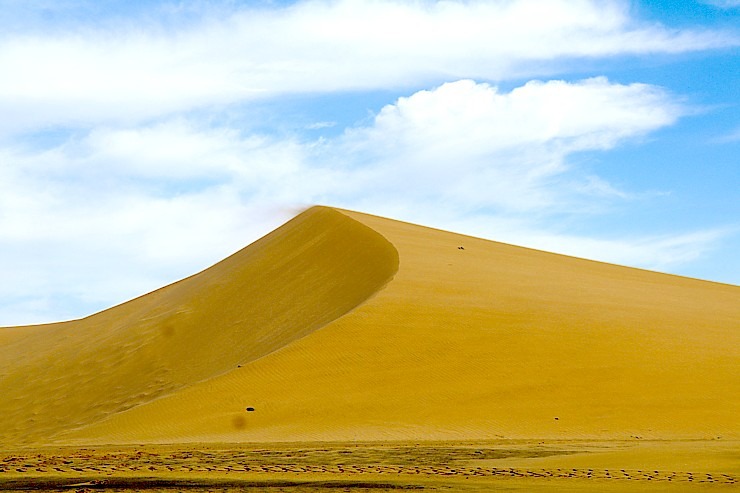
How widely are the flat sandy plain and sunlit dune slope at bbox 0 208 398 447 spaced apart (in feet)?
0.32

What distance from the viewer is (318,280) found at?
27000 mm

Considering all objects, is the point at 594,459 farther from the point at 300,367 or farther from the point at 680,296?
the point at 680,296

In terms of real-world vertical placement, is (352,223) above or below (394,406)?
above

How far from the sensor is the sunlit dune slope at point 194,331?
22297mm

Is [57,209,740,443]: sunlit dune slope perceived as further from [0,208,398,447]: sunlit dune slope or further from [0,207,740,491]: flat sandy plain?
[0,208,398,447]: sunlit dune slope

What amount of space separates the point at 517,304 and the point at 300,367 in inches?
274

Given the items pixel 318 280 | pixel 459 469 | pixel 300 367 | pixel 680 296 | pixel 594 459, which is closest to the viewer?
pixel 459 469

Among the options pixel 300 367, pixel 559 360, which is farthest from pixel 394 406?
pixel 559 360

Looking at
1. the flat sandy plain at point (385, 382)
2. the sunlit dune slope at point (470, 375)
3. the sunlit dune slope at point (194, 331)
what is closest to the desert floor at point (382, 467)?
the flat sandy plain at point (385, 382)

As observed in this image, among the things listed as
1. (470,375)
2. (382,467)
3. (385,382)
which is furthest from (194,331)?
(382,467)

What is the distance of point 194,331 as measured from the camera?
85.9ft

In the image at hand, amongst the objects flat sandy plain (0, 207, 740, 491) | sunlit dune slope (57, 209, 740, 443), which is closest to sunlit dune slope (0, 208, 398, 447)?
flat sandy plain (0, 207, 740, 491)

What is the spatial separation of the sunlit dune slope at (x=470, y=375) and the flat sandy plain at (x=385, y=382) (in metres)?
0.06

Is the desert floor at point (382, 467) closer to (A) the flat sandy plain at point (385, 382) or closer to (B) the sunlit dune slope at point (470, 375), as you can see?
(A) the flat sandy plain at point (385, 382)
